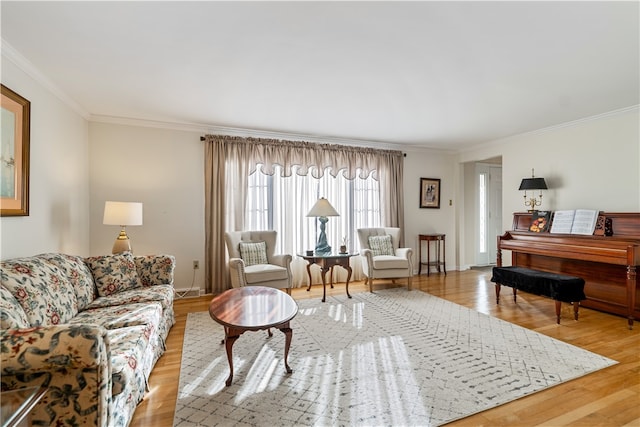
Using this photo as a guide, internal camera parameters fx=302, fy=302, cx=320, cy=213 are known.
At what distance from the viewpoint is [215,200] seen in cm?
431

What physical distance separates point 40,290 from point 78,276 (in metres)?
0.54

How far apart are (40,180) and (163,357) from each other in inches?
77.3

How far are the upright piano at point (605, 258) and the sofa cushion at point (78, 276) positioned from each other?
4.96m

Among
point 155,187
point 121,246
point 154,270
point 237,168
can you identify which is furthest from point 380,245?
point 121,246

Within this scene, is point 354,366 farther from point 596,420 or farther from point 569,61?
point 569,61

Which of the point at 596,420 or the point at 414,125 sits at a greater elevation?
the point at 414,125

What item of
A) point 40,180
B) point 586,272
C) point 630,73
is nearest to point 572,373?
point 586,272

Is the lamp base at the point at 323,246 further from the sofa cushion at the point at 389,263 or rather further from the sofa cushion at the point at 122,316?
the sofa cushion at the point at 122,316

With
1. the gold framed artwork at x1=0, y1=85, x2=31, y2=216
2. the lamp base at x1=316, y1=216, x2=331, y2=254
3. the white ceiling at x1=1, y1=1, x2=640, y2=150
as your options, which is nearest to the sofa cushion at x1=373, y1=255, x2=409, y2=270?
the lamp base at x1=316, y1=216, x2=331, y2=254

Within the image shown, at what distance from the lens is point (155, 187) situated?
13.5 ft

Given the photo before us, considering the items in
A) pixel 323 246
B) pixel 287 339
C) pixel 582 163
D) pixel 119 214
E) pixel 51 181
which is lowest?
pixel 287 339

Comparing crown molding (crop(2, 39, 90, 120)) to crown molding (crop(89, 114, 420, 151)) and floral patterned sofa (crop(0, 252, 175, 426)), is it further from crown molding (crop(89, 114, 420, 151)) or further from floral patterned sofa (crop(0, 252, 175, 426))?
floral patterned sofa (crop(0, 252, 175, 426))

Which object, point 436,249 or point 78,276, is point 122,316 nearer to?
point 78,276

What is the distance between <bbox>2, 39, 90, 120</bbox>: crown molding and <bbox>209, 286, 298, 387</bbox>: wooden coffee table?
245cm
